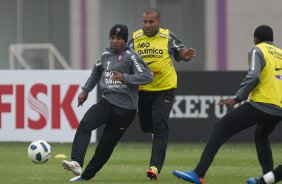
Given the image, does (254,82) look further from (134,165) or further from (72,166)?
(134,165)

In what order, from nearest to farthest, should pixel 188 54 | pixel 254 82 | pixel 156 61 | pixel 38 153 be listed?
pixel 254 82, pixel 38 153, pixel 188 54, pixel 156 61

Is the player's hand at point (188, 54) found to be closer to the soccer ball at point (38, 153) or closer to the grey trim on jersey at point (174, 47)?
the grey trim on jersey at point (174, 47)

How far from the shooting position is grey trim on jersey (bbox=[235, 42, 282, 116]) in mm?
11000

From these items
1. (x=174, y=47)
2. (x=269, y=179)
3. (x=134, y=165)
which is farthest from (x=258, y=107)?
(x=134, y=165)

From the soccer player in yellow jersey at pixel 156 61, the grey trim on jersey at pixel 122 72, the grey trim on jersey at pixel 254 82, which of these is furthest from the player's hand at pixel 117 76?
the grey trim on jersey at pixel 254 82

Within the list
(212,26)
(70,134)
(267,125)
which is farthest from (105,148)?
(212,26)

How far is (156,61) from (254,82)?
2103 mm

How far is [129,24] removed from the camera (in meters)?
30.0

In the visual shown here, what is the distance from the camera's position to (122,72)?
12.0 metres

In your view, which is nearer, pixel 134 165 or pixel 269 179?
pixel 269 179

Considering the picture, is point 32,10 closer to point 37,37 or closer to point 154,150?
point 37,37

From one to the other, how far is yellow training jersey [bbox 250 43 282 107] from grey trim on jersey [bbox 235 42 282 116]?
5 cm

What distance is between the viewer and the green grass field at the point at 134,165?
499 inches

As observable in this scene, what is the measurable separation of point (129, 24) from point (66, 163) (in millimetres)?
18612
